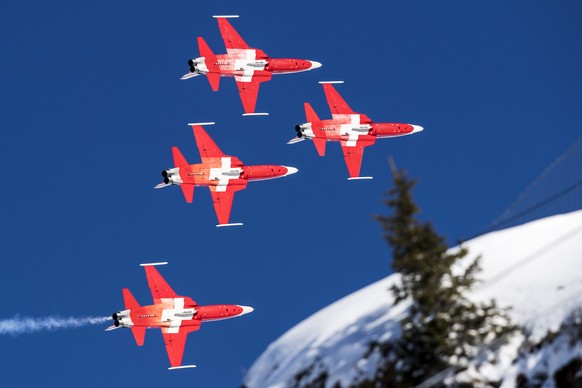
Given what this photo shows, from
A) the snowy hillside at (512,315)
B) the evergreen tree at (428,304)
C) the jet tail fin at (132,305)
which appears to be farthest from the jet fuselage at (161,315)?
the evergreen tree at (428,304)

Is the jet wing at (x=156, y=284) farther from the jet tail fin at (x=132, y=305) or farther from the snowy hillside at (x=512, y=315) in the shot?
the snowy hillside at (x=512, y=315)

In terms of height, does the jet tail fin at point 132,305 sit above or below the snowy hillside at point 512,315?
above

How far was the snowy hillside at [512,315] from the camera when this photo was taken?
129 meters

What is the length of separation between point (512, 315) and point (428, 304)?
313 inches

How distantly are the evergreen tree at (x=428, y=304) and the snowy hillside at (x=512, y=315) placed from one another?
222 cm

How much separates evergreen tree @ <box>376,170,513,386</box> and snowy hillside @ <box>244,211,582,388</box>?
87.6 inches

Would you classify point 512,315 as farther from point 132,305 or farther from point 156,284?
point 156,284

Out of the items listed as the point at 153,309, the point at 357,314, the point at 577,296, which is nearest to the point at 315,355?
the point at 357,314

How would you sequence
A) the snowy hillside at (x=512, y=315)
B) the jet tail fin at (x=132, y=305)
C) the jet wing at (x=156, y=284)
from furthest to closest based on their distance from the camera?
the jet wing at (x=156, y=284) < the jet tail fin at (x=132, y=305) < the snowy hillside at (x=512, y=315)

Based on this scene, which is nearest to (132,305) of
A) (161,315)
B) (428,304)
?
(161,315)

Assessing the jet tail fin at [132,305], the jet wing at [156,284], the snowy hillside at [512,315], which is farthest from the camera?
the jet wing at [156,284]

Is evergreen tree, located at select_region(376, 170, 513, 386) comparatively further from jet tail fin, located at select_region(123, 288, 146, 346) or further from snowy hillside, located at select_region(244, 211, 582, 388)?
jet tail fin, located at select_region(123, 288, 146, 346)

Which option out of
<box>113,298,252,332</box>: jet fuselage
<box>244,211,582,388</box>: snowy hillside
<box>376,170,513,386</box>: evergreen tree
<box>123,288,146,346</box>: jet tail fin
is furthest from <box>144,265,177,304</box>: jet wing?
<box>376,170,513,386</box>: evergreen tree

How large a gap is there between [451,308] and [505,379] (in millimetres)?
7602
